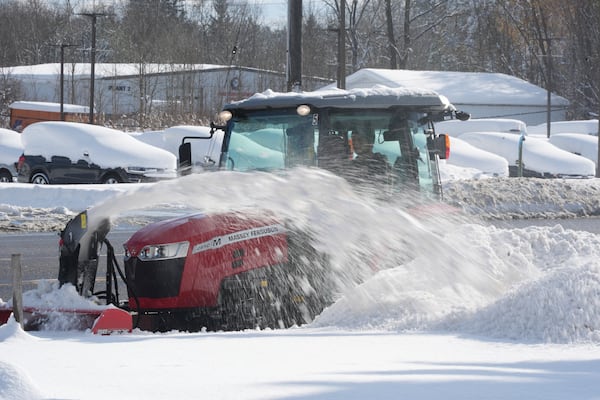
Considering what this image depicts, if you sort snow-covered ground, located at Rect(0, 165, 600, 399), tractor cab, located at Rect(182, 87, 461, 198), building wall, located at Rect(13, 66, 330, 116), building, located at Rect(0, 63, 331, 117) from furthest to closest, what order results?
building, located at Rect(0, 63, 331, 117)
building wall, located at Rect(13, 66, 330, 116)
tractor cab, located at Rect(182, 87, 461, 198)
snow-covered ground, located at Rect(0, 165, 600, 399)

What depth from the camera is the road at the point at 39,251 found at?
11.6 m

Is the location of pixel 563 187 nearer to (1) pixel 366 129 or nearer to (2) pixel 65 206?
(2) pixel 65 206

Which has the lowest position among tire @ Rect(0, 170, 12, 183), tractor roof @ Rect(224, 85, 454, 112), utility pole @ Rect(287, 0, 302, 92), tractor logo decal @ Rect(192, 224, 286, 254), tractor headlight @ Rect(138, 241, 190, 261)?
tire @ Rect(0, 170, 12, 183)

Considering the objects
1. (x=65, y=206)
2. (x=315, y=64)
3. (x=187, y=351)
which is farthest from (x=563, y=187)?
(x=315, y=64)

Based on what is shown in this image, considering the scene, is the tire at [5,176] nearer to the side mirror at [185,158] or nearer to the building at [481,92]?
the side mirror at [185,158]

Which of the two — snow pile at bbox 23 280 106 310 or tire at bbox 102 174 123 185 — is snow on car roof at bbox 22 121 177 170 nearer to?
tire at bbox 102 174 123 185

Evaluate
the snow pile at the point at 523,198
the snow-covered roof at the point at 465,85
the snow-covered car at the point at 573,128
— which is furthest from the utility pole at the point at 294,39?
the snow-covered roof at the point at 465,85

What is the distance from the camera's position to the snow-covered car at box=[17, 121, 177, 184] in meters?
28.2

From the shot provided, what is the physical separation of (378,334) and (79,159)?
871 inches

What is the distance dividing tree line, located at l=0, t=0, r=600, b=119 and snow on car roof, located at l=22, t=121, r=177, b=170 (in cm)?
3563

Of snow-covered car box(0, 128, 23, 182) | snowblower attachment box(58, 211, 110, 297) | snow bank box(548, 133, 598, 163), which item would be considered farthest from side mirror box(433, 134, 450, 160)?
snow bank box(548, 133, 598, 163)

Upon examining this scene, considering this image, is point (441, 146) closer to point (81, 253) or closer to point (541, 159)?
point (81, 253)

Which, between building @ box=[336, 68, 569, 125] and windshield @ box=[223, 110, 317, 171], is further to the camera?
building @ box=[336, 68, 569, 125]

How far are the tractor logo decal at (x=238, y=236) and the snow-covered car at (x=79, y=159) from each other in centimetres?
2115
